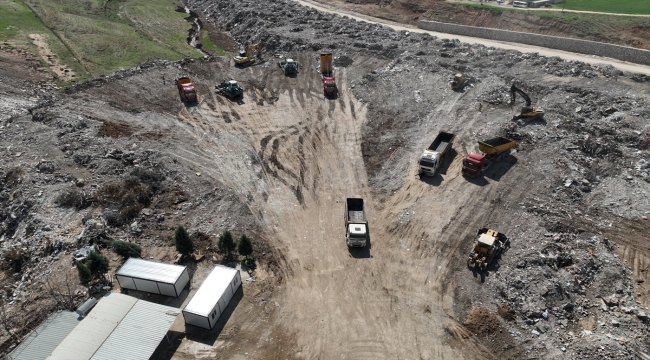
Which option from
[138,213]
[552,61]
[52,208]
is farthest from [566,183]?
[52,208]

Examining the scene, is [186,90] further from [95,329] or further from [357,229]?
[95,329]

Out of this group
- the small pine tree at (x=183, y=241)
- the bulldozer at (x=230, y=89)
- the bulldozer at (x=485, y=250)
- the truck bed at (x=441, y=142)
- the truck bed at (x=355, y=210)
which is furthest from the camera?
the bulldozer at (x=230, y=89)

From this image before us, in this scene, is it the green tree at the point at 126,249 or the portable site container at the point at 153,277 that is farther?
the green tree at the point at 126,249

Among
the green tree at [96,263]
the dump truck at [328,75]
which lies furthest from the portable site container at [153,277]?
the dump truck at [328,75]

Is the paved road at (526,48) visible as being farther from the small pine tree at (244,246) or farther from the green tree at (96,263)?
the green tree at (96,263)

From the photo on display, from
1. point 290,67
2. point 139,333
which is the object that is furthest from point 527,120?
point 139,333

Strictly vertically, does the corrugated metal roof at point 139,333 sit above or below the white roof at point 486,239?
below

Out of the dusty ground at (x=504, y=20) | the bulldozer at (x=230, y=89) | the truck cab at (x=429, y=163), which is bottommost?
the truck cab at (x=429, y=163)

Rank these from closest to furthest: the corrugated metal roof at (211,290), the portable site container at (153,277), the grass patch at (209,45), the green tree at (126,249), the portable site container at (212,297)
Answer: the portable site container at (212,297) → the corrugated metal roof at (211,290) → the portable site container at (153,277) → the green tree at (126,249) → the grass patch at (209,45)
